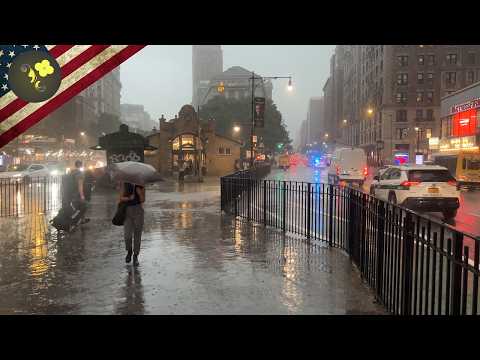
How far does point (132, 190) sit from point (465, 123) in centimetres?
4654

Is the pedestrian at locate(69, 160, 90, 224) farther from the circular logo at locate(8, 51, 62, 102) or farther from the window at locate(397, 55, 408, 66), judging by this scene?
the window at locate(397, 55, 408, 66)

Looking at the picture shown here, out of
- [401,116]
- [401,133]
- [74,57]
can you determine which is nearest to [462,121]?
[401,133]

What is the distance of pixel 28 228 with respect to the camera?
13039 millimetres

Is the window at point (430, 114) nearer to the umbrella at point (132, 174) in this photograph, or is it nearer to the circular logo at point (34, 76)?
the umbrella at point (132, 174)

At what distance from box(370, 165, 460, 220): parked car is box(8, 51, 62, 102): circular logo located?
11.3 m

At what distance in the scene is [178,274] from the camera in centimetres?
791

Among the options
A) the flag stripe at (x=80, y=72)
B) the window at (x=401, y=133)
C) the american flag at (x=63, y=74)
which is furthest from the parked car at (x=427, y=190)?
the window at (x=401, y=133)

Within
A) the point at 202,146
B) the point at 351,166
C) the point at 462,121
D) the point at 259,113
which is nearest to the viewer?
the point at 351,166

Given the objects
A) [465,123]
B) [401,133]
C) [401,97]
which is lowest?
[465,123]

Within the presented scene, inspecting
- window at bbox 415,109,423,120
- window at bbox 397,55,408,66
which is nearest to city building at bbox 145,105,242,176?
window at bbox 415,109,423,120

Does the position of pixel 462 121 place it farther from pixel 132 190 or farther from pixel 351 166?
pixel 132 190

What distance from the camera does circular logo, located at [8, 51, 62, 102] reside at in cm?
901
